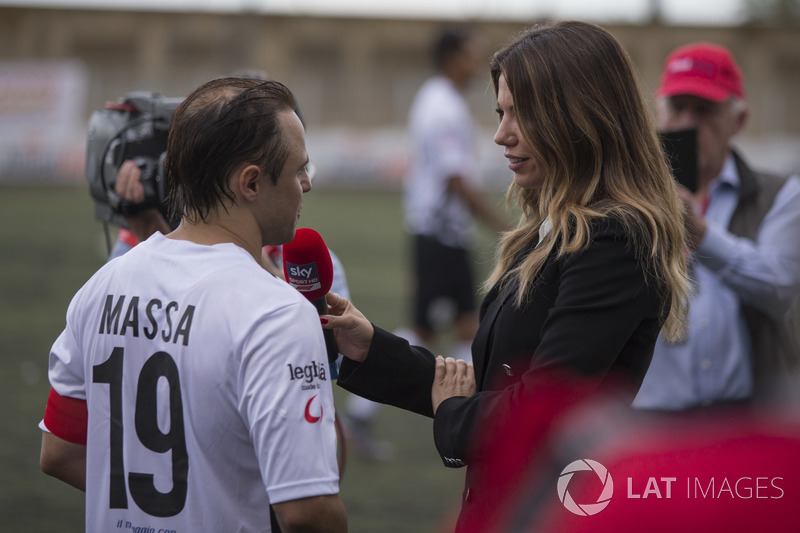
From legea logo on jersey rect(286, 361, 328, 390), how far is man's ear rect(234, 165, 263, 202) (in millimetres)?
379

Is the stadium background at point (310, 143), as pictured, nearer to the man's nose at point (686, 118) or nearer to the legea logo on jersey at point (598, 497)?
the man's nose at point (686, 118)

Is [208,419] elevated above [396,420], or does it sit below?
above

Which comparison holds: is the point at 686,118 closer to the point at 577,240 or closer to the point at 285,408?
the point at 577,240

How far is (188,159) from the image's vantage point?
1.91m

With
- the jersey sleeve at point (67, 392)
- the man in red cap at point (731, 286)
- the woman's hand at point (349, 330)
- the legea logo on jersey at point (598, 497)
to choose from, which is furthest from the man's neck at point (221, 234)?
the man in red cap at point (731, 286)

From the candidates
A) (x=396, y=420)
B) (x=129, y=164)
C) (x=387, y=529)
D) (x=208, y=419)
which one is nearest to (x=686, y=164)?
(x=129, y=164)

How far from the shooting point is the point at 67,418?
217cm

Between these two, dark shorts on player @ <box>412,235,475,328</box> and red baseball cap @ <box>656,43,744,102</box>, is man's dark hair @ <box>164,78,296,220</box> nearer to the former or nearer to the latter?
red baseball cap @ <box>656,43,744,102</box>

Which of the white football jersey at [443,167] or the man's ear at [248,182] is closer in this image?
the man's ear at [248,182]

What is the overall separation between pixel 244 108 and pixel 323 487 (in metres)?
0.76

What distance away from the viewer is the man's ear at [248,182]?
1.89 meters

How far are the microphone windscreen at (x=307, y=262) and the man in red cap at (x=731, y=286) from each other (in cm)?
142

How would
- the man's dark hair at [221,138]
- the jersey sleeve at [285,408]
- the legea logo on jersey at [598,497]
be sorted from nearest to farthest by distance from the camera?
the legea logo on jersey at [598,497] < the jersey sleeve at [285,408] < the man's dark hair at [221,138]

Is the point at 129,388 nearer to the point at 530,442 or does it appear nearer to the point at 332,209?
the point at 530,442
